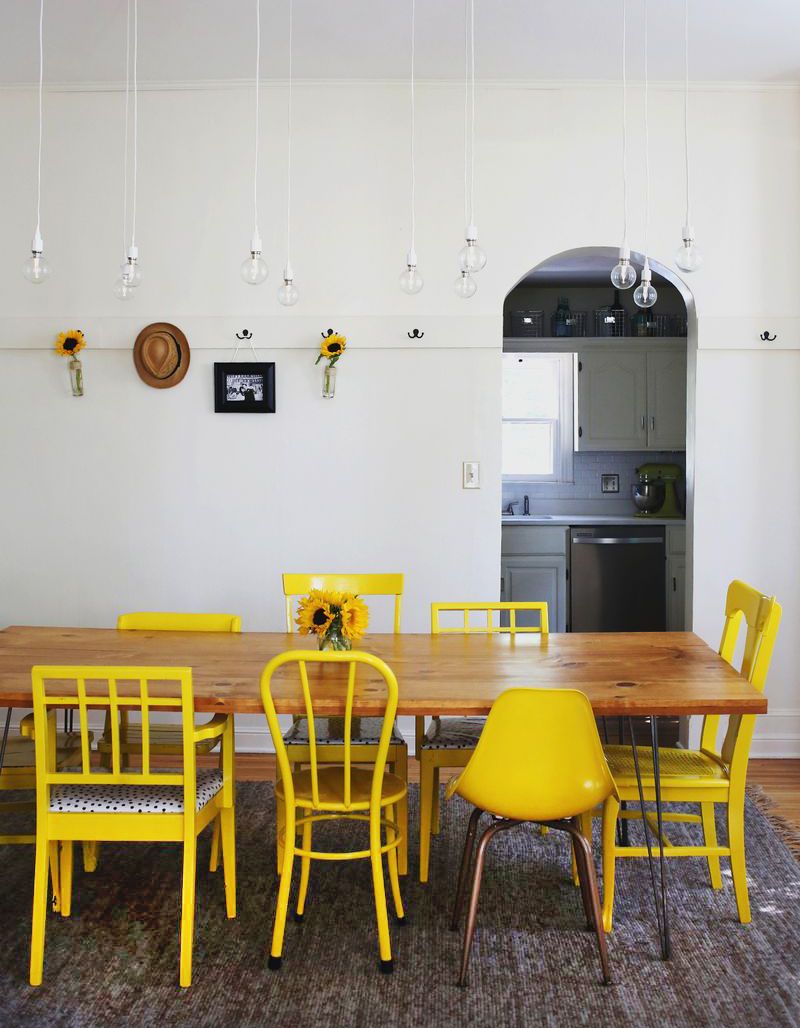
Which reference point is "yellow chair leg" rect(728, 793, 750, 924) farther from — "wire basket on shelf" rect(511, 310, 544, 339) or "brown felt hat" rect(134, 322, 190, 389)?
"wire basket on shelf" rect(511, 310, 544, 339)

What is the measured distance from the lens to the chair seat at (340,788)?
2.41 m

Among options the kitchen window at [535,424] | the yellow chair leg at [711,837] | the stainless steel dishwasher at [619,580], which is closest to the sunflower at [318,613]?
the yellow chair leg at [711,837]

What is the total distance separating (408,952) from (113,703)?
3.32 feet

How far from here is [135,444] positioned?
4.16 m

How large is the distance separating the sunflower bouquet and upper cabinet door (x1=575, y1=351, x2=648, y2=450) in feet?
13.0

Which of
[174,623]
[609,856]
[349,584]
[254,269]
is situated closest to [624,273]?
[254,269]

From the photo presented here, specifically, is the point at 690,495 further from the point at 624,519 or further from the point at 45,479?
the point at 45,479

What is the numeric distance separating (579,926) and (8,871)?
1.74 meters

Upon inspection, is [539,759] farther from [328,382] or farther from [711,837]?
[328,382]

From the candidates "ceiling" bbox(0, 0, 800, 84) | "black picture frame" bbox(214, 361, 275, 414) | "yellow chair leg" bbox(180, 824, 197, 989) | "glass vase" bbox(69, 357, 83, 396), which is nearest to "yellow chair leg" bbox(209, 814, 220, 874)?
"yellow chair leg" bbox(180, 824, 197, 989)

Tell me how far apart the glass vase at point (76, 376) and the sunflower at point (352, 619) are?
2.06m

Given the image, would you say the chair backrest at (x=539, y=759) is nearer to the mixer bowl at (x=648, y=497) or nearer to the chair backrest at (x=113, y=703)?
the chair backrest at (x=113, y=703)

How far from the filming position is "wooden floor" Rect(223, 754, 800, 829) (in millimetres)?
3590

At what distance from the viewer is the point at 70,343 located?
4.05 m
